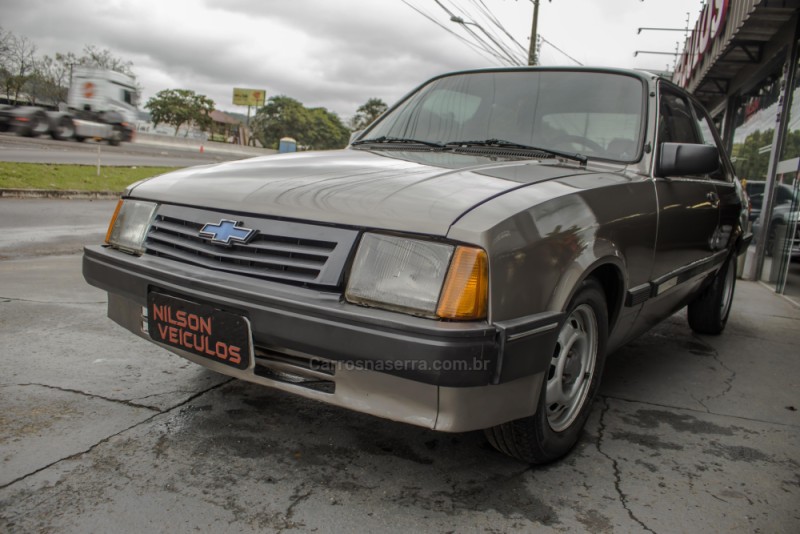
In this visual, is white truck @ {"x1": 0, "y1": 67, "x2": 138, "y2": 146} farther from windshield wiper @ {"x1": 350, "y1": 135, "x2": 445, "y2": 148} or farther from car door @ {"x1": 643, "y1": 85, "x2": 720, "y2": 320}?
car door @ {"x1": 643, "y1": 85, "x2": 720, "y2": 320}

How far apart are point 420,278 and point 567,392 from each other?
0.94 m

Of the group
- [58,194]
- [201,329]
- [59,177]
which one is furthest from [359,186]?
[59,177]

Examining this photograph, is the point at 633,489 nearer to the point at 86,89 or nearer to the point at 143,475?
the point at 143,475

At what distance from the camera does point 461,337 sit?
65.7 inches

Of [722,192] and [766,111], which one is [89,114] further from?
[722,192]

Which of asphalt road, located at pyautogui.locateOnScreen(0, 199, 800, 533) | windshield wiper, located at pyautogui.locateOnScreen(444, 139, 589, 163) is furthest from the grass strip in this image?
windshield wiper, located at pyautogui.locateOnScreen(444, 139, 589, 163)

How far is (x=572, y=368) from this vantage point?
7.74ft

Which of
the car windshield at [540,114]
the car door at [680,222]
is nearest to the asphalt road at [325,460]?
the car door at [680,222]

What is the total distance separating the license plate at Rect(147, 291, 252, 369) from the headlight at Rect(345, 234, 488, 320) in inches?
15.5

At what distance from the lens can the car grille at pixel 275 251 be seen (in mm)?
1886

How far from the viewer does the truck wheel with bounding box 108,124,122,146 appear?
27.7 metres

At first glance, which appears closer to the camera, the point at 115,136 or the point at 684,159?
the point at 684,159

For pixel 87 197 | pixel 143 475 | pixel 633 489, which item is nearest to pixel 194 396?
pixel 143 475

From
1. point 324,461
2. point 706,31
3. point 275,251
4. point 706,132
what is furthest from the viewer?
point 706,31
